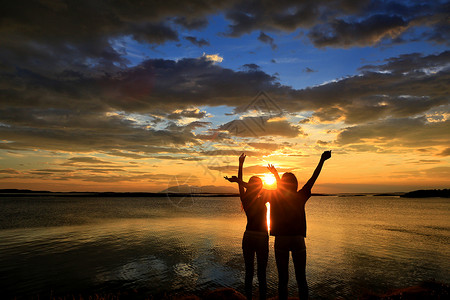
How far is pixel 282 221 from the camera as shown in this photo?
19.6ft

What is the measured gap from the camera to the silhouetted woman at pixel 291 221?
19.2ft

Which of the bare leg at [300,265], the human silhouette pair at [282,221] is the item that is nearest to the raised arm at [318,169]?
the human silhouette pair at [282,221]

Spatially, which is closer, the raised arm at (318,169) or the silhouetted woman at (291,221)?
the raised arm at (318,169)

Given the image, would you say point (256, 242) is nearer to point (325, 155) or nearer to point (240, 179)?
point (240, 179)

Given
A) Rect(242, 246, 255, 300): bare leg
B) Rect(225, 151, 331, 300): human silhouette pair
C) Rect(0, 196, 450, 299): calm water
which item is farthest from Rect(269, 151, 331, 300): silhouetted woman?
Rect(0, 196, 450, 299): calm water

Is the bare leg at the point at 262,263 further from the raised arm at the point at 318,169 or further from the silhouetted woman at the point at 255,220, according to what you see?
the raised arm at the point at 318,169

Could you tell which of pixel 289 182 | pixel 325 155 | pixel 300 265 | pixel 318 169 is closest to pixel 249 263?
pixel 300 265

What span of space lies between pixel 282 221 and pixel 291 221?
8.0 inches

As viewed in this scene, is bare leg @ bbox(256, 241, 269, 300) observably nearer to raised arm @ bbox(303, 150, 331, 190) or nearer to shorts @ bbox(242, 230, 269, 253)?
shorts @ bbox(242, 230, 269, 253)

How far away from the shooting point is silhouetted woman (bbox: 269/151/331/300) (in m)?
5.86

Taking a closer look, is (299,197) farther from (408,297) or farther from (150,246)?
(150,246)

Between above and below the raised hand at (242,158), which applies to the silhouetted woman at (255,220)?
below

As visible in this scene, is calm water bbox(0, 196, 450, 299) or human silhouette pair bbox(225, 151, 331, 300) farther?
calm water bbox(0, 196, 450, 299)

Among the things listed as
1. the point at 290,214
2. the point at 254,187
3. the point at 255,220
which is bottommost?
the point at 255,220
